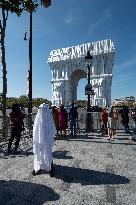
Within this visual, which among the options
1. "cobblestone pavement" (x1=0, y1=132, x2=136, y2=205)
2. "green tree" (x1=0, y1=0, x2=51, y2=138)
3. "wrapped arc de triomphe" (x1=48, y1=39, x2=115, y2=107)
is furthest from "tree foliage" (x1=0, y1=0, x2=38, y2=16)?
"wrapped arc de triomphe" (x1=48, y1=39, x2=115, y2=107)

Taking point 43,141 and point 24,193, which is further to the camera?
point 43,141

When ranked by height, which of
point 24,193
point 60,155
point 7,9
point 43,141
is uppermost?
point 7,9

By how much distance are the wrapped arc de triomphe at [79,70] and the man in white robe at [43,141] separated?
Answer: 5071 cm

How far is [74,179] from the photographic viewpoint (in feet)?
26.1

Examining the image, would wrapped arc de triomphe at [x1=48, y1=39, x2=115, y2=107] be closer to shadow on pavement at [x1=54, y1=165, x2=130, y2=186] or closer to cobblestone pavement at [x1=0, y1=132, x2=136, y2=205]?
cobblestone pavement at [x1=0, y1=132, x2=136, y2=205]

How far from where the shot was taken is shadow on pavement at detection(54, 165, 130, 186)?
7.73m

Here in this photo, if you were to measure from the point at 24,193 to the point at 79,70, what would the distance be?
189 feet

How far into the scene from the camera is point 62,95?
6450 cm

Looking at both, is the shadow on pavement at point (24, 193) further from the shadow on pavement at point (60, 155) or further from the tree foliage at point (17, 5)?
the tree foliage at point (17, 5)

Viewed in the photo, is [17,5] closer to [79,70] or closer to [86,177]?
[86,177]

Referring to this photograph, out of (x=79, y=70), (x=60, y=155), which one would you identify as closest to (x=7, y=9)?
(x=60, y=155)

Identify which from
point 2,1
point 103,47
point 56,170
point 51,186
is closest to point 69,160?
point 56,170

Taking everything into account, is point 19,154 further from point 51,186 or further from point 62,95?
point 62,95

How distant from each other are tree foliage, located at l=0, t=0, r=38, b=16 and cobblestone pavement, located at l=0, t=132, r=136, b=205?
589cm
